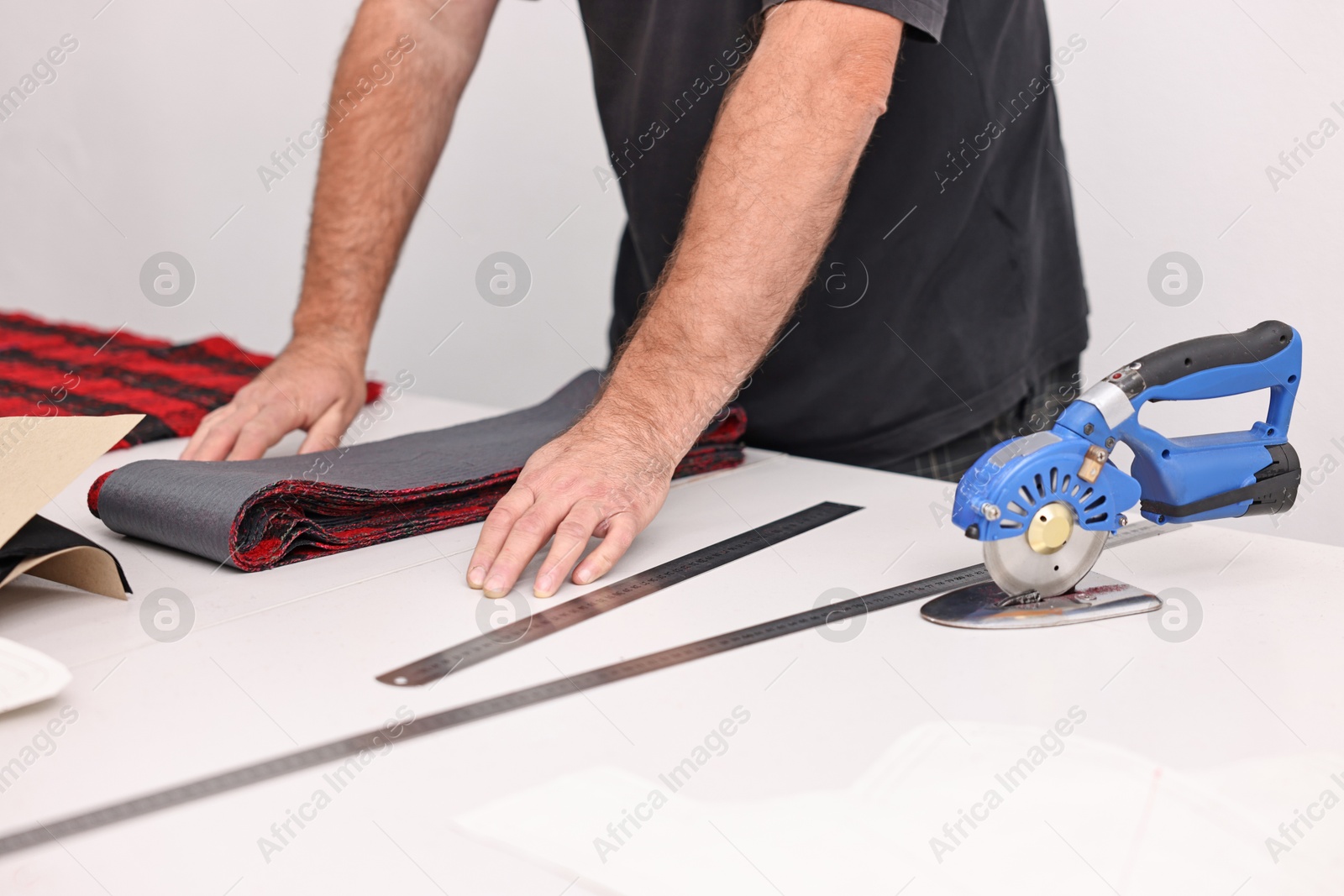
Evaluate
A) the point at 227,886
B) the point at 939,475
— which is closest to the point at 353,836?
the point at 227,886

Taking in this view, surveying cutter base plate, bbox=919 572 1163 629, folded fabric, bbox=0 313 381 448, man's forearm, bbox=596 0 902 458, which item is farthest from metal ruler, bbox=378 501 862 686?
folded fabric, bbox=0 313 381 448

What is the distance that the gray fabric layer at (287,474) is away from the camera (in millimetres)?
1036

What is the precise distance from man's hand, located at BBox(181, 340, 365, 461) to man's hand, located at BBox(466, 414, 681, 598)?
0.46 m

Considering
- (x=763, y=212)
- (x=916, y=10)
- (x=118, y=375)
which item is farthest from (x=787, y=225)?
(x=118, y=375)

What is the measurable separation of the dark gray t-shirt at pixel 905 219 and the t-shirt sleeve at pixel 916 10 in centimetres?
27

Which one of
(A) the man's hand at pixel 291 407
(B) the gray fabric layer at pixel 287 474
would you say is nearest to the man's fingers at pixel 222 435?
(A) the man's hand at pixel 291 407

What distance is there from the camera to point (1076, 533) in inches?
36.1

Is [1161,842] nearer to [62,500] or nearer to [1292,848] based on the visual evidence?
[1292,848]

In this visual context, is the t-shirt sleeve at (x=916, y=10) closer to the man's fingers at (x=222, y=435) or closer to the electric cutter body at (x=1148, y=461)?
the electric cutter body at (x=1148, y=461)

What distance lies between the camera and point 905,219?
1.53 metres

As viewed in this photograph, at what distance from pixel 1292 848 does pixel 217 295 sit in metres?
3.70

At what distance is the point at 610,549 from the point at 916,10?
64cm

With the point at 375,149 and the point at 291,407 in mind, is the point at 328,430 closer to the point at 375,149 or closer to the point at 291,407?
the point at 291,407

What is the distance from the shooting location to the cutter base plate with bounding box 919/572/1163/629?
0.90m
